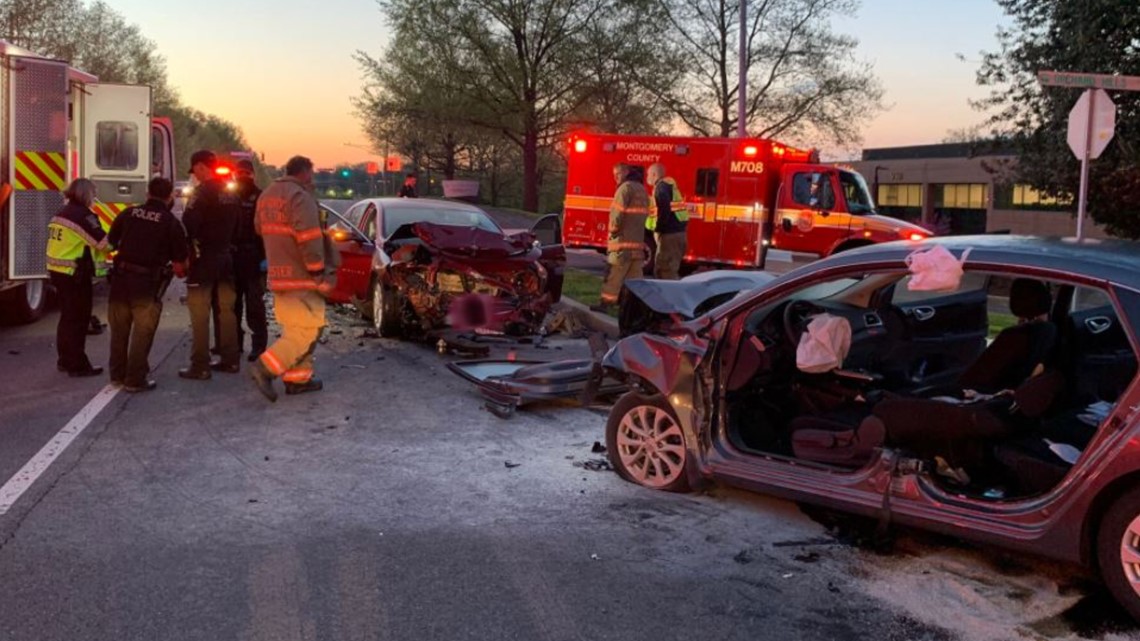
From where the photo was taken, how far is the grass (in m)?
13.8

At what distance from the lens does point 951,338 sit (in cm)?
615

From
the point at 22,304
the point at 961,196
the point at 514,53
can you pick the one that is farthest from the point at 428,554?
the point at 961,196

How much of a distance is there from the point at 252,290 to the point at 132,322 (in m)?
1.19

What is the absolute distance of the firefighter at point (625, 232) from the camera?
11984 mm

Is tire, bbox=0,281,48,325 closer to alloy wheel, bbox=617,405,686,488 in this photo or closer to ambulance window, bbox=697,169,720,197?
alloy wheel, bbox=617,405,686,488

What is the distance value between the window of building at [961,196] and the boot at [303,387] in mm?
46015

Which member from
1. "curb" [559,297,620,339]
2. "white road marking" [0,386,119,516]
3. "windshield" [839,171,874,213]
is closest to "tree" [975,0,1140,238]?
"windshield" [839,171,874,213]

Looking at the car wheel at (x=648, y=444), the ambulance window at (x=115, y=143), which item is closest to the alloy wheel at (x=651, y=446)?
the car wheel at (x=648, y=444)

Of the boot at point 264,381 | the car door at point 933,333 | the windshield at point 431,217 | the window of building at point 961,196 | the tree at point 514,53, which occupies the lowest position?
the boot at point 264,381

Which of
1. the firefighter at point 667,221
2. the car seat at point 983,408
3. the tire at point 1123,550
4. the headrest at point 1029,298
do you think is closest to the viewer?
the tire at point 1123,550

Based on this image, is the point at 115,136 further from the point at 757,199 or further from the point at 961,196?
the point at 961,196

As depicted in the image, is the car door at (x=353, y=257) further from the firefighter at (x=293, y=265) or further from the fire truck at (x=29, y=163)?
the firefighter at (x=293, y=265)

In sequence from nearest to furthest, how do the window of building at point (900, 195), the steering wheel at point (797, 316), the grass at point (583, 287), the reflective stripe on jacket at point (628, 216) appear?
the steering wheel at point (797, 316), the reflective stripe on jacket at point (628, 216), the grass at point (583, 287), the window of building at point (900, 195)

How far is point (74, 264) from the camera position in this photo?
8352mm
